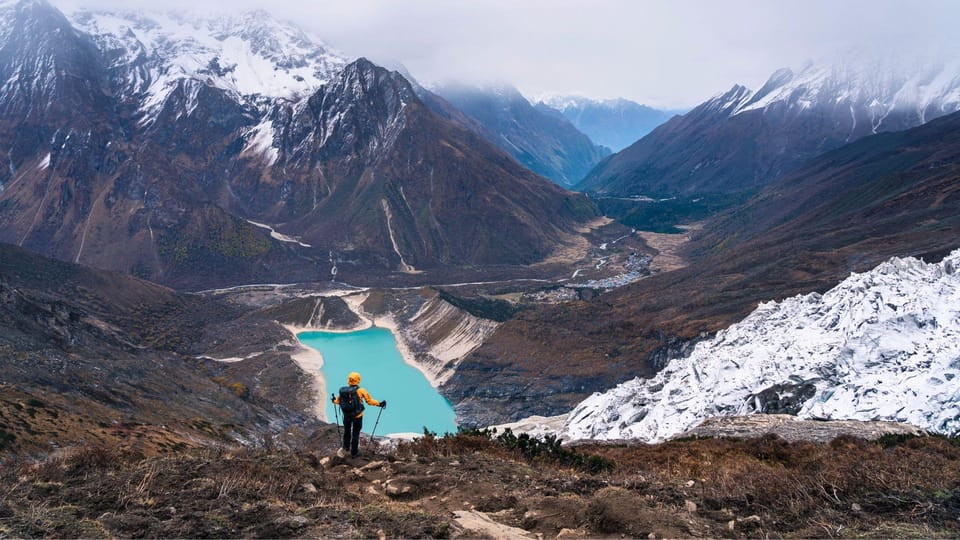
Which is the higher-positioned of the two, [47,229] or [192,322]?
[47,229]

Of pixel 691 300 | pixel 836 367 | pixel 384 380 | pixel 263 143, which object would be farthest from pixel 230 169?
pixel 836 367

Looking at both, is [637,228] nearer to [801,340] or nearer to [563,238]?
[563,238]

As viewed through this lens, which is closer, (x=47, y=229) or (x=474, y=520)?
(x=474, y=520)

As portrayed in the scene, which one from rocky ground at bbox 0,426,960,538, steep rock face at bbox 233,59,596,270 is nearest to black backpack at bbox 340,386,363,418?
rocky ground at bbox 0,426,960,538

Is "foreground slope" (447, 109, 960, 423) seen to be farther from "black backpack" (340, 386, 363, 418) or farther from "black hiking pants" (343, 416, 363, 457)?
"black backpack" (340, 386, 363, 418)

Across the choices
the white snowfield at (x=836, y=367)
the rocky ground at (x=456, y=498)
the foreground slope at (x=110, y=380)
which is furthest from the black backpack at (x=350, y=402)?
the white snowfield at (x=836, y=367)

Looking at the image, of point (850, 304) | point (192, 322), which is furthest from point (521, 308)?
point (850, 304)

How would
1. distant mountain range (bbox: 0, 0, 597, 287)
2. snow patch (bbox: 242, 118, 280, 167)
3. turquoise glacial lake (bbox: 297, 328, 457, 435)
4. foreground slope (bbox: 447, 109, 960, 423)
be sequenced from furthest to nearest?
snow patch (bbox: 242, 118, 280, 167), distant mountain range (bbox: 0, 0, 597, 287), foreground slope (bbox: 447, 109, 960, 423), turquoise glacial lake (bbox: 297, 328, 457, 435)
